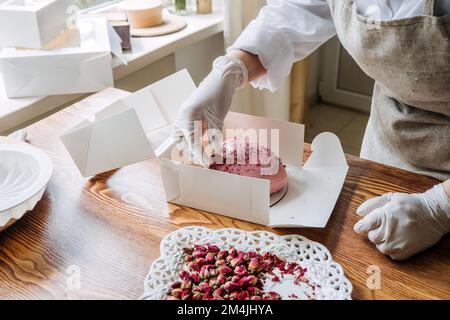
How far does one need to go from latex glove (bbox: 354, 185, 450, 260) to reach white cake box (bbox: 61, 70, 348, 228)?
0.10 metres

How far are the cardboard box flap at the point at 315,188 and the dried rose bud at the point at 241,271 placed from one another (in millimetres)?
133

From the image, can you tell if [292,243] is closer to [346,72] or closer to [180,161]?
[180,161]

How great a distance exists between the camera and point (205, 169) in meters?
0.94

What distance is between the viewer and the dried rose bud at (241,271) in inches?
32.2

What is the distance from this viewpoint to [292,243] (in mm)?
892

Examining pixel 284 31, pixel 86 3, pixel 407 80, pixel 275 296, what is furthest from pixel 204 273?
pixel 86 3

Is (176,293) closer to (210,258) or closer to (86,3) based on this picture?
(210,258)

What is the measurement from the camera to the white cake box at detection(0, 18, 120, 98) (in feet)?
4.78

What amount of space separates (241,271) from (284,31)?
65 cm

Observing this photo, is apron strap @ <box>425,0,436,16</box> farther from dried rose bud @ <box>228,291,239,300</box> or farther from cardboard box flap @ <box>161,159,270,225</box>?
dried rose bud @ <box>228,291,239,300</box>

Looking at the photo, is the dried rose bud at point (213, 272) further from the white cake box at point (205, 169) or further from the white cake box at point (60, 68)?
the white cake box at point (60, 68)

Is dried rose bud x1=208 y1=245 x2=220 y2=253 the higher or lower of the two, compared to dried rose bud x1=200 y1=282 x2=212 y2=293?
higher

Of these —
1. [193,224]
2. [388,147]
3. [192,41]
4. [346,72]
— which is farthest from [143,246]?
[346,72]

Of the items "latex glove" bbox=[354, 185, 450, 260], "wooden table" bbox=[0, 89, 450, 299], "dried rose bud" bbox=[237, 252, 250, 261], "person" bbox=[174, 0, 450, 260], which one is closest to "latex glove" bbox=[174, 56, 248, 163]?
"person" bbox=[174, 0, 450, 260]
